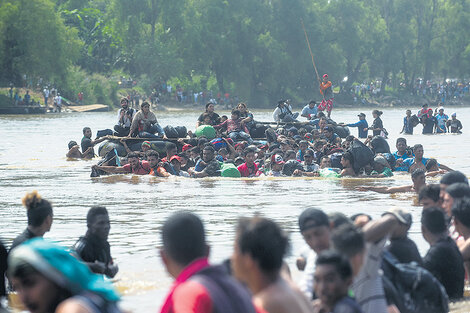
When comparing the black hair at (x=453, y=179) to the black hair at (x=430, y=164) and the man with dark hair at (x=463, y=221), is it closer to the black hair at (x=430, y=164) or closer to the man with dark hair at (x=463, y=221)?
the man with dark hair at (x=463, y=221)

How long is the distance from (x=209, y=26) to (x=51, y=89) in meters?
16.4

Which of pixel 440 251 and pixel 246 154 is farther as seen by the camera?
pixel 246 154

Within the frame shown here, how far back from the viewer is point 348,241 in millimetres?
4934

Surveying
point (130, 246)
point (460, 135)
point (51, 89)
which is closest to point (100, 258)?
point (130, 246)

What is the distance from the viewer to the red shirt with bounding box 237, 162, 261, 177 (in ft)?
63.5

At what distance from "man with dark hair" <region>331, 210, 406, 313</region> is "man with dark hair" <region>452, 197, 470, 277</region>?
5.33ft

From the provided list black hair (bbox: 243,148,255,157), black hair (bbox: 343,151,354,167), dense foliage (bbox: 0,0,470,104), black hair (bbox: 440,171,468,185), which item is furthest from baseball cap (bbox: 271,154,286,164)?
dense foliage (bbox: 0,0,470,104)

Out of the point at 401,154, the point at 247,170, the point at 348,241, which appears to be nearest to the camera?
the point at 348,241

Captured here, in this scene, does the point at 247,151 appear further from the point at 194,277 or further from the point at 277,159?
the point at 194,277

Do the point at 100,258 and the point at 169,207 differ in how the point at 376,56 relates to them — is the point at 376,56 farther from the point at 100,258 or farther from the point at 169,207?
the point at 100,258

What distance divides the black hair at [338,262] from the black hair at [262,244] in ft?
0.98

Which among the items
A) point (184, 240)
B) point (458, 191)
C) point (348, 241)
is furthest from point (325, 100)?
point (184, 240)

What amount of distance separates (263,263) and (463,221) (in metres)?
3.75

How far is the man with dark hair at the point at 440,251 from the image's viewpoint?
6984 millimetres
